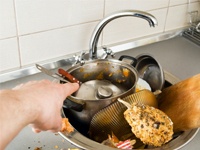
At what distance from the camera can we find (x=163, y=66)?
105 cm

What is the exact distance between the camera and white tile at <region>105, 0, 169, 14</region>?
99 cm

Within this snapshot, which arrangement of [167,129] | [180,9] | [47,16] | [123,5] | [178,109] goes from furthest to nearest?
[180,9] → [123,5] → [47,16] → [178,109] → [167,129]

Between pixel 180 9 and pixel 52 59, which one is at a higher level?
pixel 180 9

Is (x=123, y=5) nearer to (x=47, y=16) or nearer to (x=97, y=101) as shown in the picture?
(x=47, y=16)

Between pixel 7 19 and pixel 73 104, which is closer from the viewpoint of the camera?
pixel 73 104

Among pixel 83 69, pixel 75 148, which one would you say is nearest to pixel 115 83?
pixel 83 69

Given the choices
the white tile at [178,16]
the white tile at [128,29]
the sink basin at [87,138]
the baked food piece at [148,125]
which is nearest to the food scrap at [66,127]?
the sink basin at [87,138]

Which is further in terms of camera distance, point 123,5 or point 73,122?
point 123,5

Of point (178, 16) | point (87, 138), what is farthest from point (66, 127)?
point (178, 16)

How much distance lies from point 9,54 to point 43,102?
38 cm

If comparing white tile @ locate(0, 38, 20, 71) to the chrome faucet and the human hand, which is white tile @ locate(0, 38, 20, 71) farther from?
the human hand

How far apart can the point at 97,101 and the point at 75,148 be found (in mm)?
123

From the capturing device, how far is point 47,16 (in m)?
0.88

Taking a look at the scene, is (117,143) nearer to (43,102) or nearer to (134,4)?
(43,102)
